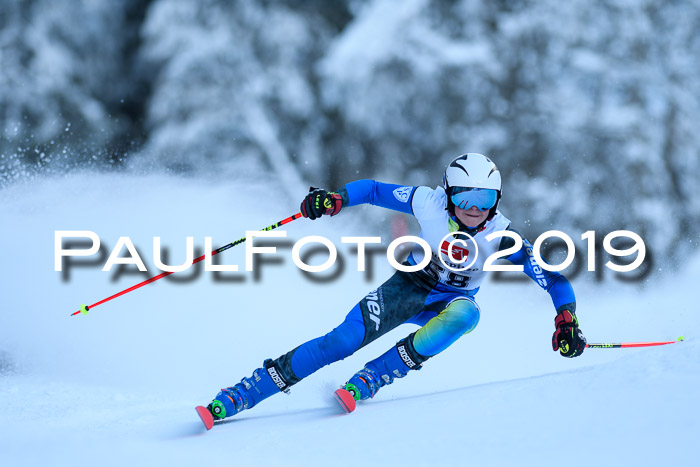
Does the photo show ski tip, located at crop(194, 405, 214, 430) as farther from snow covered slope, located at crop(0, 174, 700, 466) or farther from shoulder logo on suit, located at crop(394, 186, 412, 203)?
shoulder logo on suit, located at crop(394, 186, 412, 203)

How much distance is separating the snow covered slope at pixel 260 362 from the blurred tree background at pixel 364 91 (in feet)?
2.69

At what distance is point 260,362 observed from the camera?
15.3 feet

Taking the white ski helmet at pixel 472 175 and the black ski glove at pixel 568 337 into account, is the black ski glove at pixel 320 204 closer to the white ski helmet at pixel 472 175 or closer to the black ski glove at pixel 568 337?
the white ski helmet at pixel 472 175

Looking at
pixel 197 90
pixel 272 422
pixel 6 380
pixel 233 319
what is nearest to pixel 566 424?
pixel 272 422

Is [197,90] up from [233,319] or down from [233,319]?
up

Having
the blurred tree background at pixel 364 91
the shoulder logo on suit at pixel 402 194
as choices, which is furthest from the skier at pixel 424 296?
the blurred tree background at pixel 364 91

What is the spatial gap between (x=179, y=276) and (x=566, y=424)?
4.69m

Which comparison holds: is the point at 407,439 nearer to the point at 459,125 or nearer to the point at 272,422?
the point at 272,422

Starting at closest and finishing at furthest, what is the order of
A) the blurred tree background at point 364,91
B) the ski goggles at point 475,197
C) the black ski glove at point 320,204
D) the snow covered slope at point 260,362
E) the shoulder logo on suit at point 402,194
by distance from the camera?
the snow covered slope at point 260,362
the ski goggles at point 475,197
the black ski glove at point 320,204
the shoulder logo on suit at point 402,194
the blurred tree background at point 364,91

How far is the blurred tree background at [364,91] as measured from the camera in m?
8.09

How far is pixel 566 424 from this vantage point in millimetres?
1868

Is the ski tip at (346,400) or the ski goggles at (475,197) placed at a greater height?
the ski goggles at (475,197)

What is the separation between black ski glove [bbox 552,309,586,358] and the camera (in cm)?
262

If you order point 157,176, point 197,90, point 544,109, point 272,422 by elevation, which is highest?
point 197,90
